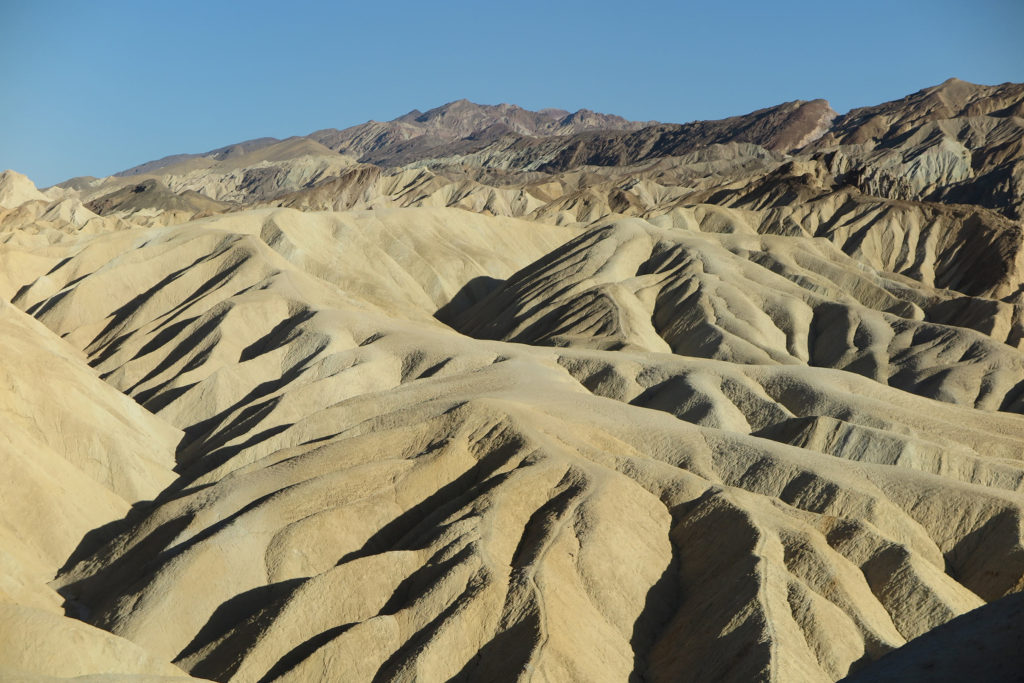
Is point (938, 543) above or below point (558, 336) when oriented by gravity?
below

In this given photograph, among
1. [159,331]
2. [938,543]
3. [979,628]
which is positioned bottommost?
[938,543]

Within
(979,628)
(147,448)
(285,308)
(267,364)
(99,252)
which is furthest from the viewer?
(99,252)

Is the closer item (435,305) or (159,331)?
(159,331)

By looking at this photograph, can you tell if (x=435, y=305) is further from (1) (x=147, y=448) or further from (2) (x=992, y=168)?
(2) (x=992, y=168)

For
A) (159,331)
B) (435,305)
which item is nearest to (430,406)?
(159,331)

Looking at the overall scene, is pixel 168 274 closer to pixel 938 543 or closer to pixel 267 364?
Answer: pixel 267 364

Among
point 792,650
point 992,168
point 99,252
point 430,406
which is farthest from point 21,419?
point 992,168

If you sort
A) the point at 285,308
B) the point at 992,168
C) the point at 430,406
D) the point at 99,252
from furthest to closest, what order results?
1. the point at 992,168
2. the point at 99,252
3. the point at 285,308
4. the point at 430,406
